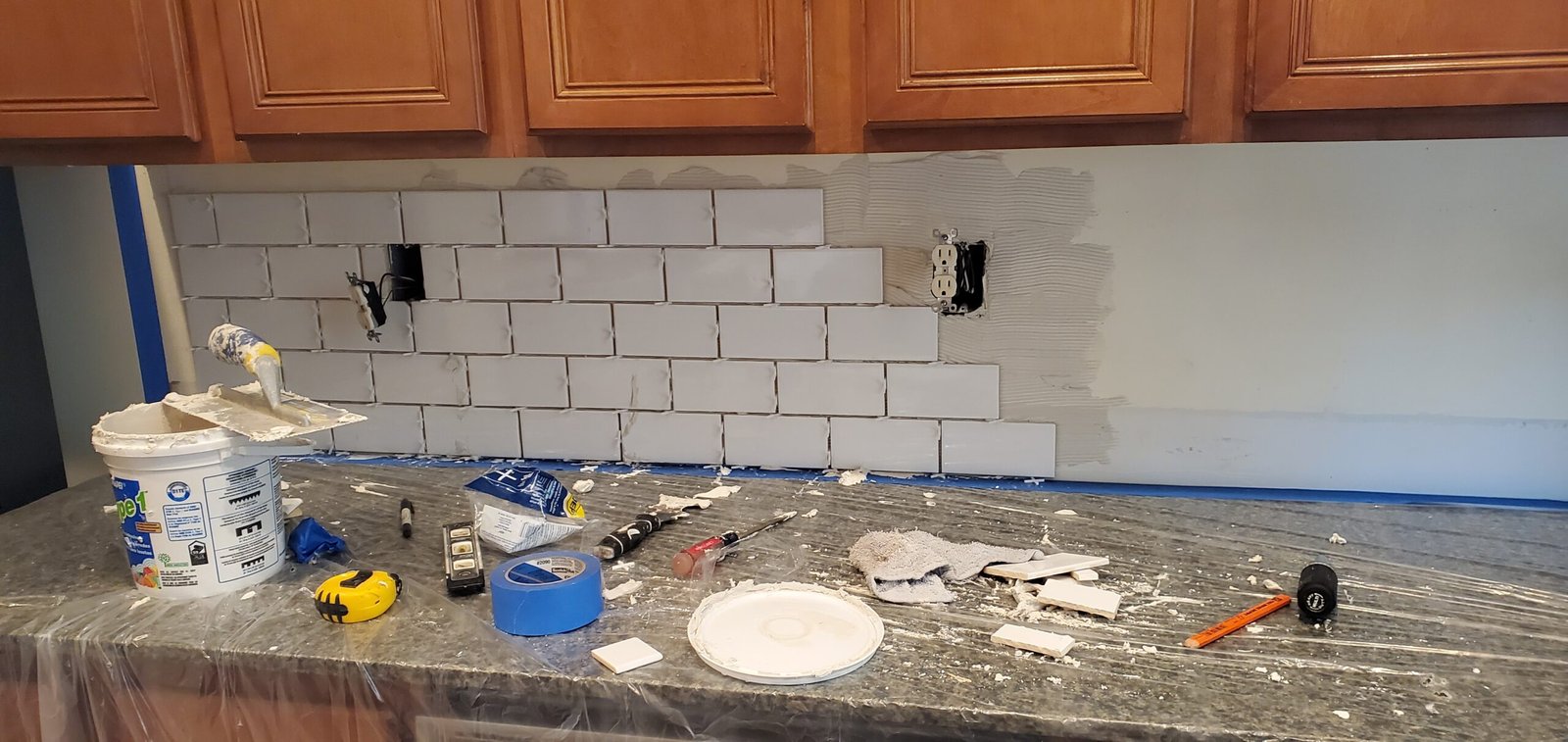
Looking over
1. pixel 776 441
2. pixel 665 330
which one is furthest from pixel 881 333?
pixel 665 330

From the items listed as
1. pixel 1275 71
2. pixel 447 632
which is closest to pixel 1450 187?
pixel 1275 71

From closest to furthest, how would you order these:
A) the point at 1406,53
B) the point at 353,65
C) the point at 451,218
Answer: the point at 1406,53
the point at 353,65
the point at 451,218

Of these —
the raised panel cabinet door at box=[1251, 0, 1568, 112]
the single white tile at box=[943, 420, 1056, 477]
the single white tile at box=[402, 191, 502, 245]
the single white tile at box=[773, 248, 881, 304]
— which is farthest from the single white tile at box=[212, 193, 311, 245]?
the raised panel cabinet door at box=[1251, 0, 1568, 112]

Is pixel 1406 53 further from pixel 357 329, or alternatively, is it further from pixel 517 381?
pixel 357 329

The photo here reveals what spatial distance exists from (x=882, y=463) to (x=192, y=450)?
1096 millimetres

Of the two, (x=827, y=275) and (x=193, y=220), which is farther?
(x=193, y=220)

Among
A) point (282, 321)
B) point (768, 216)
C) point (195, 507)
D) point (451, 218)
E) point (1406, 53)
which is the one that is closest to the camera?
point (1406, 53)

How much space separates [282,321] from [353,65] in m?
0.74

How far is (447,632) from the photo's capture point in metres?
1.30

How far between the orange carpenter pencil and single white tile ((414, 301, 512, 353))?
132 cm

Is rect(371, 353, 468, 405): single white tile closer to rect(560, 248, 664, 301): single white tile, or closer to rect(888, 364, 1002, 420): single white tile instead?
rect(560, 248, 664, 301): single white tile

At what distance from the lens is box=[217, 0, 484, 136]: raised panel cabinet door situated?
1448 millimetres

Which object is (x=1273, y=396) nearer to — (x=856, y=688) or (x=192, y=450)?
(x=856, y=688)

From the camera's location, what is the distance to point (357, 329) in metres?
1.99
